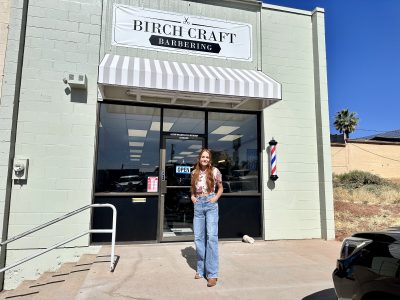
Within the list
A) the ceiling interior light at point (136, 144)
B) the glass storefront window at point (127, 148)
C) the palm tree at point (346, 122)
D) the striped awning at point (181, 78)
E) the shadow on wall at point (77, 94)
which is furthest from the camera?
the palm tree at point (346, 122)

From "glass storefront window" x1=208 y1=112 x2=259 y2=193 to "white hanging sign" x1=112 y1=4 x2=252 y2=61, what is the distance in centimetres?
157

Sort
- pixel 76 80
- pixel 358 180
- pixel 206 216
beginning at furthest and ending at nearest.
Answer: pixel 358 180
pixel 76 80
pixel 206 216

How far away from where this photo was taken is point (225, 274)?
5051mm

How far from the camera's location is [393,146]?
91.1 feet

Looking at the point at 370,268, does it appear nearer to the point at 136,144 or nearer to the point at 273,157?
the point at 273,157

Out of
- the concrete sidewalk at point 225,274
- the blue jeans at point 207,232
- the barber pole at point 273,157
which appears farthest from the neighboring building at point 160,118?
the blue jeans at point 207,232

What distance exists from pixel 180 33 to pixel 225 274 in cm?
542

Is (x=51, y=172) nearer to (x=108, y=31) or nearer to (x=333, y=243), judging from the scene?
(x=108, y=31)

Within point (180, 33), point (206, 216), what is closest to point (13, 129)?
point (180, 33)

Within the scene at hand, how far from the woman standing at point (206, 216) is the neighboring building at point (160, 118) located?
2.35m

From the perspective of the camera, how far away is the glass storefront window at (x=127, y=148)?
23.0ft

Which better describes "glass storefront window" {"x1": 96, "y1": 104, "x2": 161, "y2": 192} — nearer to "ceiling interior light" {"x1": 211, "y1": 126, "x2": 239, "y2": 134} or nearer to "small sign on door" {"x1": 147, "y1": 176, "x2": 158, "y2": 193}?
"small sign on door" {"x1": 147, "y1": 176, "x2": 158, "y2": 193}

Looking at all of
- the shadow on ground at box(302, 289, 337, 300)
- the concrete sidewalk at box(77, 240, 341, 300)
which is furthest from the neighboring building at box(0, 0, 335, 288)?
the shadow on ground at box(302, 289, 337, 300)

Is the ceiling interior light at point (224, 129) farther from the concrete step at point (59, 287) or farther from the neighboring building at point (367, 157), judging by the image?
the neighboring building at point (367, 157)
